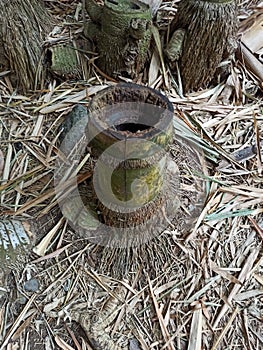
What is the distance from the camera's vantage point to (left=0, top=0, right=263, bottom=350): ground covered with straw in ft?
4.69

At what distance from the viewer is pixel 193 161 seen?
180 cm

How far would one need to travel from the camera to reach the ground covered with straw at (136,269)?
4.69 ft

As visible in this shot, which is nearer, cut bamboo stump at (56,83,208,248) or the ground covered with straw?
cut bamboo stump at (56,83,208,248)

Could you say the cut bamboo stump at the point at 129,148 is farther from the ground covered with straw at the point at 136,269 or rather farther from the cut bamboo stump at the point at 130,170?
the ground covered with straw at the point at 136,269

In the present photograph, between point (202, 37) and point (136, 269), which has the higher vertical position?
point (202, 37)

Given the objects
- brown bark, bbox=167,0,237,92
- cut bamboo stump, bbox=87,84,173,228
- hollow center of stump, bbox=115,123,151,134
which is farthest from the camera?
brown bark, bbox=167,0,237,92

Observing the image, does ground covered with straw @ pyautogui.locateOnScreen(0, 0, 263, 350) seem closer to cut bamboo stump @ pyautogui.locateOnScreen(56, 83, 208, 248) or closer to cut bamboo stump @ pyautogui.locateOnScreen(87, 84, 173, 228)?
cut bamboo stump @ pyautogui.locateOnScreen(56, 83, 208, 248)

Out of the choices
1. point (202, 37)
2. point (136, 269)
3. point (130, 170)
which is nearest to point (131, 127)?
point (130, 170)

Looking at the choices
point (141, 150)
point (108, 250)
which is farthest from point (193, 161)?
point (141, 150)

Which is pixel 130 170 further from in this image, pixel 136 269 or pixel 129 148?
pixel 136 269

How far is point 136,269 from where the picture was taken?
5.03ft

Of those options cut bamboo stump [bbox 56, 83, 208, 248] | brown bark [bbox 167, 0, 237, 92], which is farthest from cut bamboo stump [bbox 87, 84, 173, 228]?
brown bark [bbox 167, 0, 237, 92]

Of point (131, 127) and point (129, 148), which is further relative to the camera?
point (131, 127)

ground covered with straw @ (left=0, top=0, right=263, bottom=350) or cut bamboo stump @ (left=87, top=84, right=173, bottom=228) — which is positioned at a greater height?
cut bamboo stump @ (left=87, top=84, right=173, bottom=228)
